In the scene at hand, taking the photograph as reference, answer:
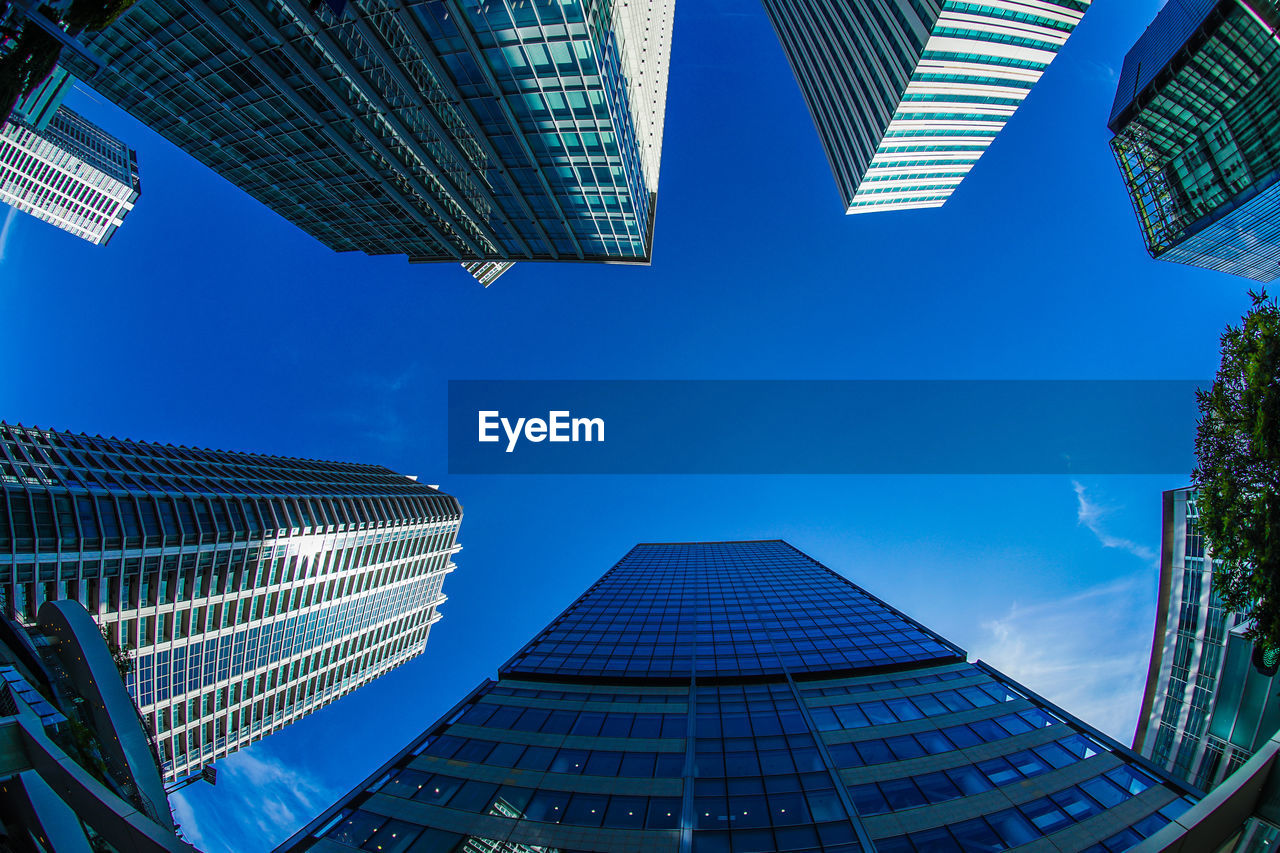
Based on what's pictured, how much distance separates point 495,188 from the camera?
44375 mm

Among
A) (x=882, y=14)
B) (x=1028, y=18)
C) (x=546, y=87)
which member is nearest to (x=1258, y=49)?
(x=1028, y=18)

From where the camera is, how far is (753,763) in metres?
21.0

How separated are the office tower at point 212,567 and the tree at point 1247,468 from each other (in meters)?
75.0

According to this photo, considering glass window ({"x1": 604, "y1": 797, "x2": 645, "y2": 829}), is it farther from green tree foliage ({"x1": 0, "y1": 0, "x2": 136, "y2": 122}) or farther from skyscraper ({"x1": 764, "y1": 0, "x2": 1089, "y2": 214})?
skyscraper ({"x1": 764, "y1": 0, "x2": 1089, "y2": 214})

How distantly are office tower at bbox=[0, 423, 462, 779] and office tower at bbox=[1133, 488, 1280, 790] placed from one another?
267 ft

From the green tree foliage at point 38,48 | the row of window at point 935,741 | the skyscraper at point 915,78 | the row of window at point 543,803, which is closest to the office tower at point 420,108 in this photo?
the green tree foliage at point 38,48

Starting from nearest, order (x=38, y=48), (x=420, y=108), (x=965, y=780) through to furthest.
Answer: (x=38, y=48), (x=965, y=780), (x=420, y=108)

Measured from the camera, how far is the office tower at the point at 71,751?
931 cm

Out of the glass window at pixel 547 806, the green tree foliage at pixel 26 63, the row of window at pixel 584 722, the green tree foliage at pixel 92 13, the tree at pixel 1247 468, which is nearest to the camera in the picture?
the green tree foliage at pixel 26 63

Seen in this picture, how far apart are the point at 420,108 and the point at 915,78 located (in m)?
58.7

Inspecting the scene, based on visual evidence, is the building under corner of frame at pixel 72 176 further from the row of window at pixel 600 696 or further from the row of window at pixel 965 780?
the row of window at pixel 965 780

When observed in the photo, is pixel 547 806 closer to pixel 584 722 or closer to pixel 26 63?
pixel 584 722

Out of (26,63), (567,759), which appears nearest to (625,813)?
(567,759)

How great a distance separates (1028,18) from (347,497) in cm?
11693
